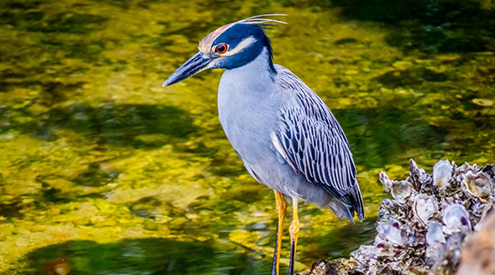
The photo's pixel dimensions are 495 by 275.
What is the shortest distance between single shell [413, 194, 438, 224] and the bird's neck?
854 mm

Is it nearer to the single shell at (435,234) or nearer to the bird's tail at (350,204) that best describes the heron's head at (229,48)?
the bird's tail at (350,204)

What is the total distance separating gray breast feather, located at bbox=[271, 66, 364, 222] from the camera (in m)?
3.26

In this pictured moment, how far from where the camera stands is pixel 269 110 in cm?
321

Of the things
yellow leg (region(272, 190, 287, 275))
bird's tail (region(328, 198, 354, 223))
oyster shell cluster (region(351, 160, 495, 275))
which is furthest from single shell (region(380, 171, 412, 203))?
yellow leg (region(272, 190, 287, 275))

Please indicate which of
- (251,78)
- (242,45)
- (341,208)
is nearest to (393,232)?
(341,208)

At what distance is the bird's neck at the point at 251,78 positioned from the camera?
3.18 m

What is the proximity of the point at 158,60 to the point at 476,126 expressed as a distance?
2738 millimetres

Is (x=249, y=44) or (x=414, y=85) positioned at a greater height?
(x=249, y=44)

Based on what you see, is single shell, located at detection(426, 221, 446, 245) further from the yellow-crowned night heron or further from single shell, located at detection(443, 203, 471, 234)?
the yellow-crowned night heron

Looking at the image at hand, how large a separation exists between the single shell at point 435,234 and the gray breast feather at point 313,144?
0.77 metres

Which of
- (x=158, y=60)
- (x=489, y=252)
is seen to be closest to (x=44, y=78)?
(x=158, y=60)

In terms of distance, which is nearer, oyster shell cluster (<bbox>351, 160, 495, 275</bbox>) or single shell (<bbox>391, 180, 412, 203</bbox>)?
oyster shell cluster (<bbox>351, 160, 495, 275</bbox>)

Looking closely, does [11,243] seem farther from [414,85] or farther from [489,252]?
[414,85]

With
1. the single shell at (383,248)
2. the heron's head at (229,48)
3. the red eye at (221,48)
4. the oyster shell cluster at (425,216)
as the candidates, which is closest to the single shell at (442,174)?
the oyster shell cluster at (425,216)
